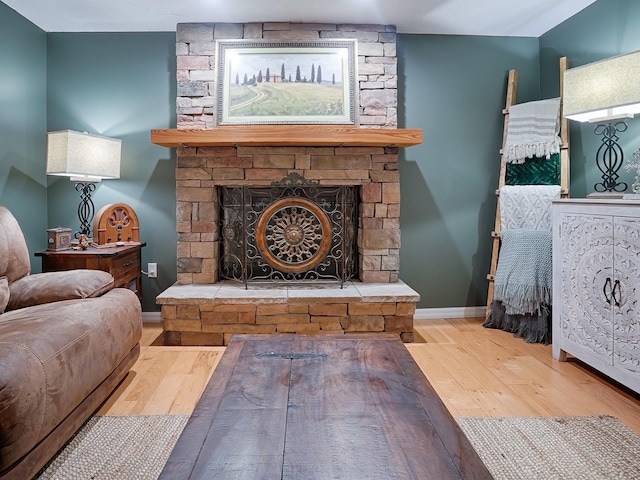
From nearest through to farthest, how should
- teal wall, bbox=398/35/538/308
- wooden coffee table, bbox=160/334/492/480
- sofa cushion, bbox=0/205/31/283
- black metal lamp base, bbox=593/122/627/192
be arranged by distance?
wooden coffee table, bbox=160/334/492/480, sofa cushion, bbox=0/205/31/283, black metal lamp base, bbox=593/122/627/192, teal wall, bbox=398/35/538/308

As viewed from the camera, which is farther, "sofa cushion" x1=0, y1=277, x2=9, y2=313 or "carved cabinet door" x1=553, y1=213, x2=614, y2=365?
"carved cabinet door" x1=553, y1=213, x2=614, y2=365

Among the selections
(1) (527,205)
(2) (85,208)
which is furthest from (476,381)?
(2) (85,208)

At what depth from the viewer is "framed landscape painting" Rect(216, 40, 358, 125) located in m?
3.60

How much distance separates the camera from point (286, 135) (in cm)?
334

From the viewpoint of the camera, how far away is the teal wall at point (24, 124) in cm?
326

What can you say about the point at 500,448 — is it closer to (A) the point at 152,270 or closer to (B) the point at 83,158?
(A) the point at 152,270

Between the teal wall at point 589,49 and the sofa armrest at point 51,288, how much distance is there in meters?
3.21

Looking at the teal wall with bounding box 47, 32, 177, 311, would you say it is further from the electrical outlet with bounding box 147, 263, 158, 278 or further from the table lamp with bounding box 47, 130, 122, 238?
the electrical outlet with bounding box 147, 263, 158, 278

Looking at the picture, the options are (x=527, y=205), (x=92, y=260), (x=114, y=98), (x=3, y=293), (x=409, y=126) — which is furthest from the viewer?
(x=409, y=126)

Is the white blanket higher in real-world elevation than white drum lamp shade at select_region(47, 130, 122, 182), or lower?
lower

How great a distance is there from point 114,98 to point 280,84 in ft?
4.36

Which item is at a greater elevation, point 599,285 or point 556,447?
point 599,285

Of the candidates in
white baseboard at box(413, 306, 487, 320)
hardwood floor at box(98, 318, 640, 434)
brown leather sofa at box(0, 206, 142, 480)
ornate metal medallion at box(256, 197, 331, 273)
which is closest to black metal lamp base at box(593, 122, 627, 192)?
hardwood floor at box(98, 318, 640, 434)

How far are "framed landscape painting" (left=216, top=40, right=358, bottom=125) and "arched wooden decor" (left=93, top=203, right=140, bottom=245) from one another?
997 millimetres
